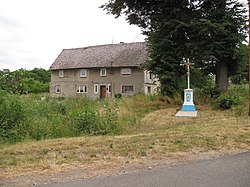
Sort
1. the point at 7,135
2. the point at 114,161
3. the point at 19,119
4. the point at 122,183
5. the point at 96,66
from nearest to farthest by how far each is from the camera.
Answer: the point at 122,183
the point at 114,161
the point at 7,135
the point at 19,119
the point at 96,66

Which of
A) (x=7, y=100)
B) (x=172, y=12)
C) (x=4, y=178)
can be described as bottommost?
(x=4, y=178)

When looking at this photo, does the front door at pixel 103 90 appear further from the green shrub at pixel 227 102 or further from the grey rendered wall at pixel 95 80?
the green shrub at pixel 227 102

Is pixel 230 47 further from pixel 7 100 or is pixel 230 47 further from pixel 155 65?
pixel 7 100

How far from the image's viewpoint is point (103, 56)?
157 ft

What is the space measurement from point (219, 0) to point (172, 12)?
289 centimetres

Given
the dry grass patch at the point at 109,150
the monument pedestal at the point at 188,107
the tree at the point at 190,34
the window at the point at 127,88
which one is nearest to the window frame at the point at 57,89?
the window at the point at 127,88

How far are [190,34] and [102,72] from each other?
1095 inches

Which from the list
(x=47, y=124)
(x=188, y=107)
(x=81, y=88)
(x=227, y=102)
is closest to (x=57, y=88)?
(x=81, y=88)

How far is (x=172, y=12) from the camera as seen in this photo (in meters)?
19.5

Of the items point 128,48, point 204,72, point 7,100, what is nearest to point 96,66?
point 128,48

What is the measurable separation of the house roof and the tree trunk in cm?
2168

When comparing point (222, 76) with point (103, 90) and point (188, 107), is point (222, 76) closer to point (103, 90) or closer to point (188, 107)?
point (188, 107)

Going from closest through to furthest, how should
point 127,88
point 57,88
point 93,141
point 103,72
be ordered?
point 93,141, point 127,88, point 103,72, point 57,88

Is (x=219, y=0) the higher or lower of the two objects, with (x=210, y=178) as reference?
higher
